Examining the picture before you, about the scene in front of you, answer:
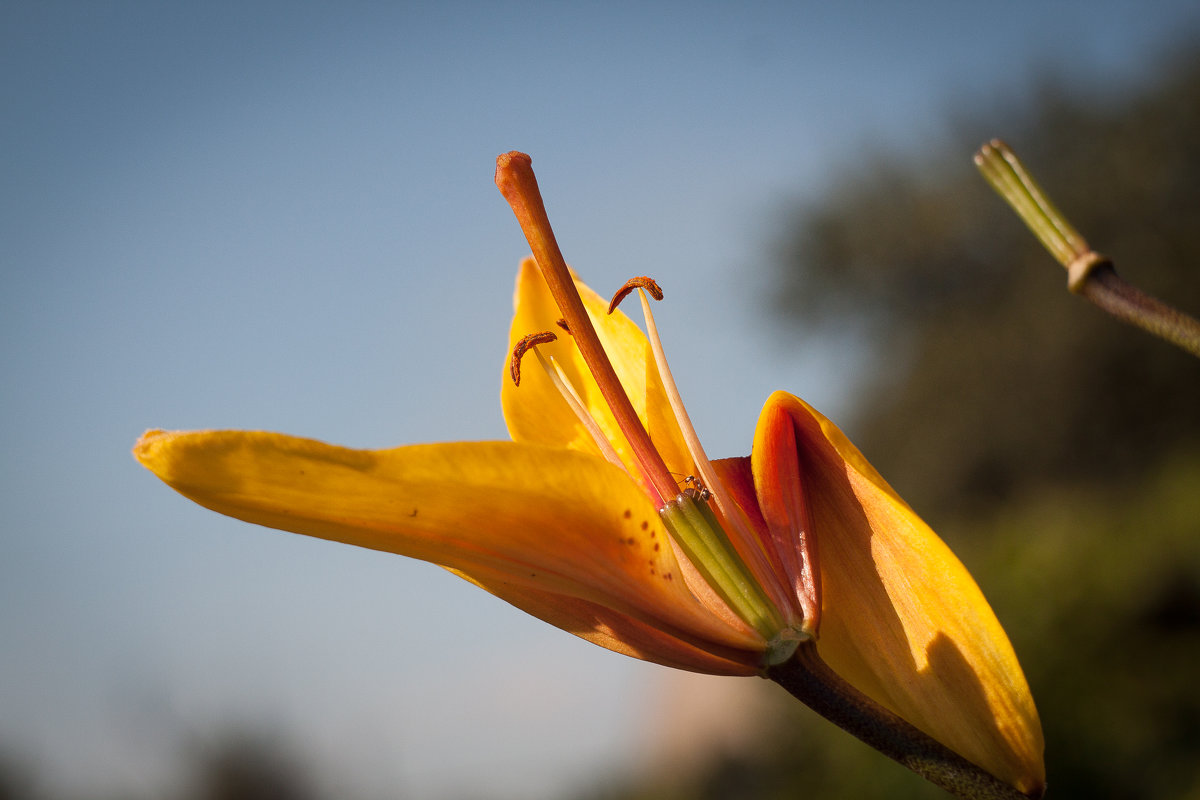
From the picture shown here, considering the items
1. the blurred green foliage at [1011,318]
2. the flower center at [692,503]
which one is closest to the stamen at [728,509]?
the flower center at [692,503]

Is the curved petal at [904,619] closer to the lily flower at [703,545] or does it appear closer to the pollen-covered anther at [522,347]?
the lily flower at [703,545]

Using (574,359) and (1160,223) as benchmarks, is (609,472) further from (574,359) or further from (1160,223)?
(1160,223)

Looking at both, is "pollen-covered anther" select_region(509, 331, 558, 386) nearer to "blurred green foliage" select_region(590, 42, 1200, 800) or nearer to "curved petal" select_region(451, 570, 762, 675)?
"curved petal" select_region(451, 570, 762, 675)

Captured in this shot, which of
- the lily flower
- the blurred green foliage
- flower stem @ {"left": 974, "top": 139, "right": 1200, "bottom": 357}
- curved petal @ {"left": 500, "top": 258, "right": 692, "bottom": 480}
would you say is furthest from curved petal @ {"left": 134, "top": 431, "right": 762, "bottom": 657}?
the blurred green foliage

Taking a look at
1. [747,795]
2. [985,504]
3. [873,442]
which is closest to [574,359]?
[747,795]

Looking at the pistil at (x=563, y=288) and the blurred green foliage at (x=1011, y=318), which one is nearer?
the pistil at (x=563, y=288)

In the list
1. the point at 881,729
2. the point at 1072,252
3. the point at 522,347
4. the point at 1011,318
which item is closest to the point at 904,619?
the point at 881,729
